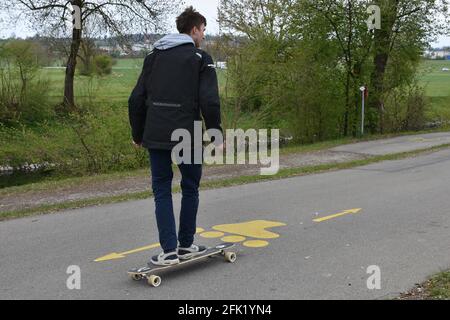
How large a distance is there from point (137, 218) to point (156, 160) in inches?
121

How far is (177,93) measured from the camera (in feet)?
17.0

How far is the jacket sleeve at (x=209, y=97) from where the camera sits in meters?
5.18

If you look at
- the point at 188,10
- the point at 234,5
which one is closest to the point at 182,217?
the point at 188,10

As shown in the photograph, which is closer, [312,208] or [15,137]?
[312,208]

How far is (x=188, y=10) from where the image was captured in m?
5.45

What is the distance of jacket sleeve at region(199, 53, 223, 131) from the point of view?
204 inches

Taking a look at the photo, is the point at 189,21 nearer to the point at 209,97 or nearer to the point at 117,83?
the point at 209,97

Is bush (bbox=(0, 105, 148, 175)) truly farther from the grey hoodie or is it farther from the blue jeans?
the grey hoodie

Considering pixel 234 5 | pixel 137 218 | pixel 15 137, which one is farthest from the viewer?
pixel 234 5

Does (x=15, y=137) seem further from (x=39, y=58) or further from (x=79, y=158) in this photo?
(x=39, y=58)

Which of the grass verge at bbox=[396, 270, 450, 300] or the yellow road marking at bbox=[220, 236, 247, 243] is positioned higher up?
the grass verge at bbox=[396, 270, 450, 300]

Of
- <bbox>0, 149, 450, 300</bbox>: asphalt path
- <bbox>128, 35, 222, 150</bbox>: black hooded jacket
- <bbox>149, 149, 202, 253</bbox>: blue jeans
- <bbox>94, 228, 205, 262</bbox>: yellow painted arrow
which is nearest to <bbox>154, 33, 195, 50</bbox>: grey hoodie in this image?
<bbox>128, 35, 222, 150</bbox>: black hooded jacket

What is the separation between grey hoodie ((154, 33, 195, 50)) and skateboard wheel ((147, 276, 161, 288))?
2.05 meters

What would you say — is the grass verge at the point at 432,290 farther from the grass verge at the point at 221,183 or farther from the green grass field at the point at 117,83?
the green grass field at the point at 117,83
